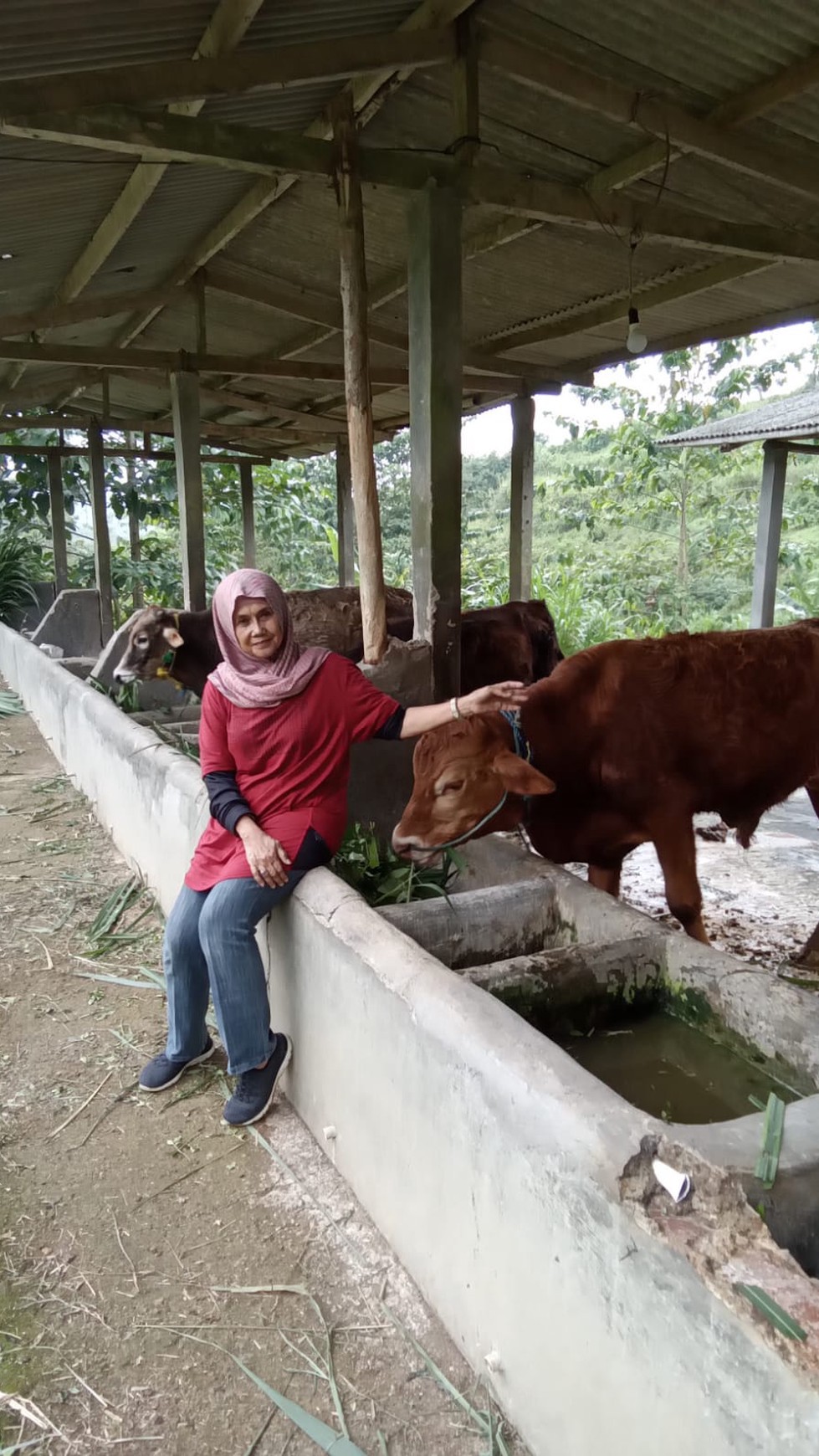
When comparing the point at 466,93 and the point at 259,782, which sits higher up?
the point at 466,93

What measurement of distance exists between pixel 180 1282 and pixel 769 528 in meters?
9.65

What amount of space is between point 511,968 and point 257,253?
237 inches

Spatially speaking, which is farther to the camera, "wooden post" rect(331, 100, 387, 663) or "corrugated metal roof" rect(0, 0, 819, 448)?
"wooden post" rect(331, 100, 387, 663)

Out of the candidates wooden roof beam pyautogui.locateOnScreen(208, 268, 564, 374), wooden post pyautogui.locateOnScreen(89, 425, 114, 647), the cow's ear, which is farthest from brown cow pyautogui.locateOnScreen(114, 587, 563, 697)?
wooden post pyautogui.locateOnScreen(89, 425, 114, 647)

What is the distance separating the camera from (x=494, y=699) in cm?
295

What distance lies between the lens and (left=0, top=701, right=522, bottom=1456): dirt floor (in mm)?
1937

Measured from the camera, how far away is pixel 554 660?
683cm

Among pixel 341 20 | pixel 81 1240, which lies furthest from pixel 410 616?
pixel 81 1240

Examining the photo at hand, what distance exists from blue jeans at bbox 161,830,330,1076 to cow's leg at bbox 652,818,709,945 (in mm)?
1467

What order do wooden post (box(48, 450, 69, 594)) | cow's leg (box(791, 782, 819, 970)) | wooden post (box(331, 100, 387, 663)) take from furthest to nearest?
wooden post (box(48, 450, 69, 594)) → cow's leg (box(791, 782, 819, 970)) → wooden post (box(331, 100, 387, 663))

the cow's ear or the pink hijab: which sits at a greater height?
the pink hijab

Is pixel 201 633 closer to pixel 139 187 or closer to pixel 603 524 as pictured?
pixel 139 187

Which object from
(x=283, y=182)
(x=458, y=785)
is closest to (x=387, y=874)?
(x=458, y=785)

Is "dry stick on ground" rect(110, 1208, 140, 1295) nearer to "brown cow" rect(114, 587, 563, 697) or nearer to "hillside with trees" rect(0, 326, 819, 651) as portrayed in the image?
"brown cow" rect(114, 587, 563, 697)
